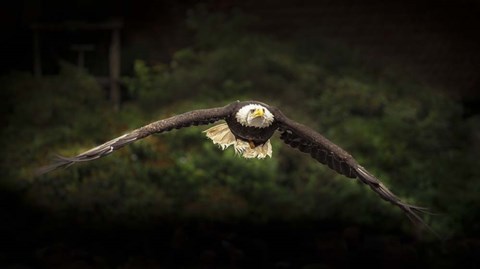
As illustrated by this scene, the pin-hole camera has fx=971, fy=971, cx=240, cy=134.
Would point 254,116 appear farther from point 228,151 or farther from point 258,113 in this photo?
point 228,151

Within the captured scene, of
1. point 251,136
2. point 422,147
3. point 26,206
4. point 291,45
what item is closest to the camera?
point 251,136

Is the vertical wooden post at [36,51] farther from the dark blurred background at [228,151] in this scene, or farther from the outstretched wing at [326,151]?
the outstretched wing at [326,151]

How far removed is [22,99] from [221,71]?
5.95 feet

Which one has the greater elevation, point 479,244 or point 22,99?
point 22,99

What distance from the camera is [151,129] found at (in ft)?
17.8

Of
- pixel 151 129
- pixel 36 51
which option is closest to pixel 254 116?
pixel 151 129

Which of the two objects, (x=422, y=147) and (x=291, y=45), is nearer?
(x=422, y=147)

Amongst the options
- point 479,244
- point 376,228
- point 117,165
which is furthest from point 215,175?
point 479,244

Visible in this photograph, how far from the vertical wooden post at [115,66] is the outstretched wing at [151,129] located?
3585 mm

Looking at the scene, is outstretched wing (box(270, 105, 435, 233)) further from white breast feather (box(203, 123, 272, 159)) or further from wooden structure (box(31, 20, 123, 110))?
wooden structure (box(31, 20, 123, 110))

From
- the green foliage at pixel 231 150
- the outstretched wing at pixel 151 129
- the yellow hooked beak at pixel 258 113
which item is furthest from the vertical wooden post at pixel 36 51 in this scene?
the yellow hooked beak at pixel 258 113

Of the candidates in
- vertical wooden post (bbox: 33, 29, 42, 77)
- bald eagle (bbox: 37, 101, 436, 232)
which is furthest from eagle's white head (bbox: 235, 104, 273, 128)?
vertical wooden post (bbox: 33, 29, 42, 77)

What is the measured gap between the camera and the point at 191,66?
900 cm

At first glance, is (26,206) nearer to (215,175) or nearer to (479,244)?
(215,175)
